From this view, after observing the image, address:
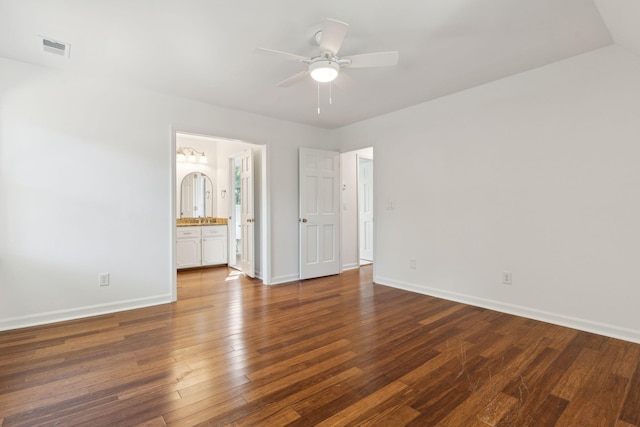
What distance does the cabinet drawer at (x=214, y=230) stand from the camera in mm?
5896

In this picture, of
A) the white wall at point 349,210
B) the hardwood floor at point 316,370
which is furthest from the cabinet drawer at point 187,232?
the white wall at point 349,210

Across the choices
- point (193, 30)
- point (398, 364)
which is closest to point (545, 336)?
point (398, 364)

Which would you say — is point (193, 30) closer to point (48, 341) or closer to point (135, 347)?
point (135, 347)

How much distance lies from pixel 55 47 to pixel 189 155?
141 inches

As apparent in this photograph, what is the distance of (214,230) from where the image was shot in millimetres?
5992

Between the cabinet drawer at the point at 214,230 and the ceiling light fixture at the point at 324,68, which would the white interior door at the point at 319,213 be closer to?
the cabinet drawer at the point at 214,230

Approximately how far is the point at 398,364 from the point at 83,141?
12.0 feet

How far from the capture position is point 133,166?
11.4ft

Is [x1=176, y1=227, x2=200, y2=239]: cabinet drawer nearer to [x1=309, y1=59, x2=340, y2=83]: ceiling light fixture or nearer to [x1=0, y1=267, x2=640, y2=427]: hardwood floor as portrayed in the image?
[x1=0, y1=267, x2=640, y2=427]: hardwood floor

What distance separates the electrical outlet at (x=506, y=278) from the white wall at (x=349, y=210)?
110 inches

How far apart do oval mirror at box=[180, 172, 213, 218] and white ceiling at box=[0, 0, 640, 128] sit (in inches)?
118

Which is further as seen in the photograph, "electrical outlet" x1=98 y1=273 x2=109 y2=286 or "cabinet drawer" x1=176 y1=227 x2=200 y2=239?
"cabinet drawer" x1=176 y1=227 x2=200 y2=239

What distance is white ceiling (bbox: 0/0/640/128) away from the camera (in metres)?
2.06

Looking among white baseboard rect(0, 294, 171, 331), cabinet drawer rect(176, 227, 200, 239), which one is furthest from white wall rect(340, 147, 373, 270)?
white baseboard rect(0, 294, 171, 331)
